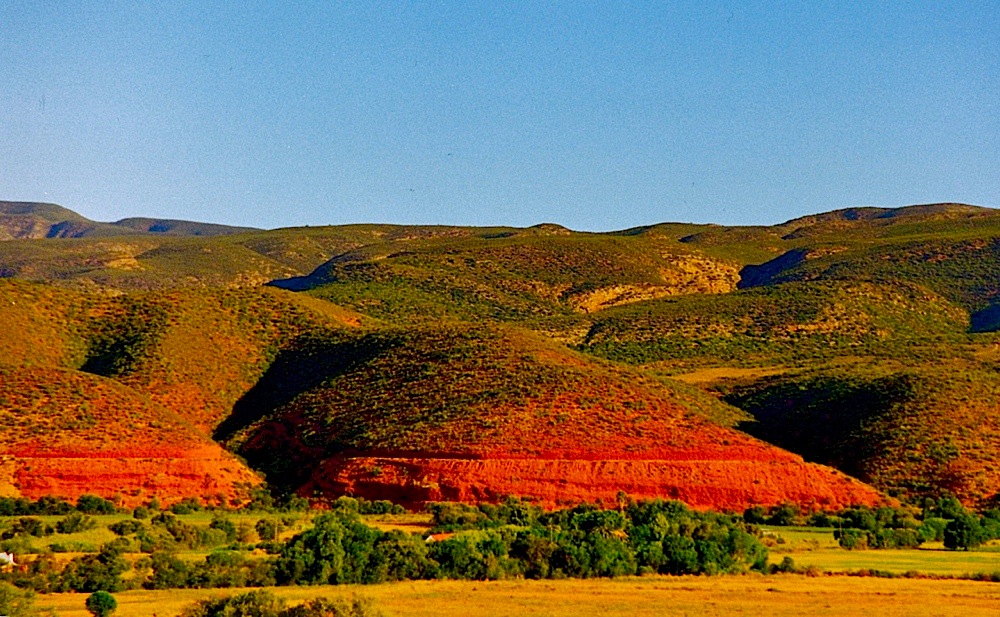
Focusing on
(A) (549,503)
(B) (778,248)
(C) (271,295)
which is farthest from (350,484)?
(B) (778,248)

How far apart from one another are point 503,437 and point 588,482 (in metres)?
4.76

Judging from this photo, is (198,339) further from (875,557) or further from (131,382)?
(875,557)

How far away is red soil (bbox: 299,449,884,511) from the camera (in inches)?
2424

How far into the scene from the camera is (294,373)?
80.9 m

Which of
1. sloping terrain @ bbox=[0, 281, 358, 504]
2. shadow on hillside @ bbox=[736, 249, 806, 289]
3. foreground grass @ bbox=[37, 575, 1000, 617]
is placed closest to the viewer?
foreground grass @ bbox=[37, 575, 1000, 617]

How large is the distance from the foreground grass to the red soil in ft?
54.2

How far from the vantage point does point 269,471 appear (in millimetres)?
68125

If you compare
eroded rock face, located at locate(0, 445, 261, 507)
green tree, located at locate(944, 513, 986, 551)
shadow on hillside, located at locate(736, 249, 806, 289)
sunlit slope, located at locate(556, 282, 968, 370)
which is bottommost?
eroded rock face, located at locate(0, 445, 261, 507)

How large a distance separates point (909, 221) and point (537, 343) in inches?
4917

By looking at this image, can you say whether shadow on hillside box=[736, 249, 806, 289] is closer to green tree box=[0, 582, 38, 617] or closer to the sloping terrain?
the sloping terrain

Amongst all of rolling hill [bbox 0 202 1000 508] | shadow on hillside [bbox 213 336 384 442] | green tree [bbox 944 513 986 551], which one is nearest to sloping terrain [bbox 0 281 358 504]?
rolling hill [bbox 0 202 1000 508]

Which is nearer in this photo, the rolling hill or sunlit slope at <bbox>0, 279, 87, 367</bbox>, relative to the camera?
the rolling hill

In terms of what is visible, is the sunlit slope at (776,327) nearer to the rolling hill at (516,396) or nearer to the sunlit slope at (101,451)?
the rolling hill at (516,396)

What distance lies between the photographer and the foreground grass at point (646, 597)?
37.8 m
